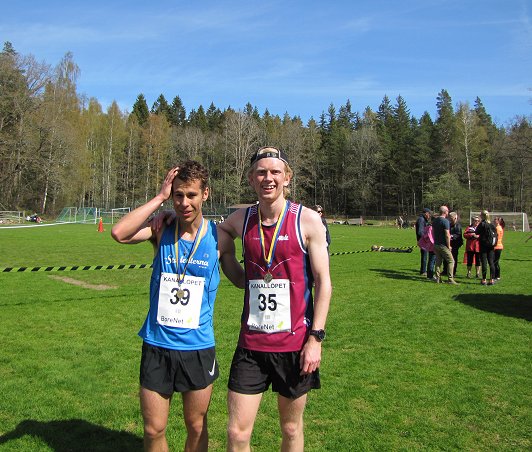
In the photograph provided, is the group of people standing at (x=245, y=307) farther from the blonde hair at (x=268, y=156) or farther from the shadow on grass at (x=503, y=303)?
the shadow on grass at (x=503, y=303)

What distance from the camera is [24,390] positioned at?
17.5ft

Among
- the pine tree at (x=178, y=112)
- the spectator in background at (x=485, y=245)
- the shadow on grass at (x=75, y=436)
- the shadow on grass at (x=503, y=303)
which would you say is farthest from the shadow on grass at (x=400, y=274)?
the pine tree at (x=178, y=112)

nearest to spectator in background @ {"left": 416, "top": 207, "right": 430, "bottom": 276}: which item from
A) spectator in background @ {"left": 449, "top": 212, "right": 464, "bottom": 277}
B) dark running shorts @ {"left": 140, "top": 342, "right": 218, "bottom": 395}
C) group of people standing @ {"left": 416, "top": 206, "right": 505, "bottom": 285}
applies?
group of people standing @ {"left": 416, "top": 206, "right": 505, "bottom": 285}

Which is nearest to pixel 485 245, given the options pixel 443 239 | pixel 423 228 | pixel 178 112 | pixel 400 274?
pixel 443 239

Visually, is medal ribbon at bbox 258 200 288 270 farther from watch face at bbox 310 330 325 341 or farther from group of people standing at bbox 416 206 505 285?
group of people standing at bbox 416 206 505 285

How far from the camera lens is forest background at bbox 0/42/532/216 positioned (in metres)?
57.8

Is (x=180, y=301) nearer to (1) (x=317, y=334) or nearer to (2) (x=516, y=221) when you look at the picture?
(1) (x=317, y=334)

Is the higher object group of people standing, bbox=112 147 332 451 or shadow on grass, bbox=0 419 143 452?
group of people standing, bbox=112 147 332 451

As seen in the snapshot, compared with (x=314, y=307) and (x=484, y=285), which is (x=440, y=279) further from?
(x=314, y=307)

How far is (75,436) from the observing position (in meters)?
4.38

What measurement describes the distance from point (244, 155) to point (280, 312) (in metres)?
74.6

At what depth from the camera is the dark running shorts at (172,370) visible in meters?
3.12

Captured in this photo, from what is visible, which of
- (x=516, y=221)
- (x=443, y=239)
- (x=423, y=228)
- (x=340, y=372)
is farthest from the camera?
(x=516, y=221)

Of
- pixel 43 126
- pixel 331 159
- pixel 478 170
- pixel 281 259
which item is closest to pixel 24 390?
pixel 281 259
